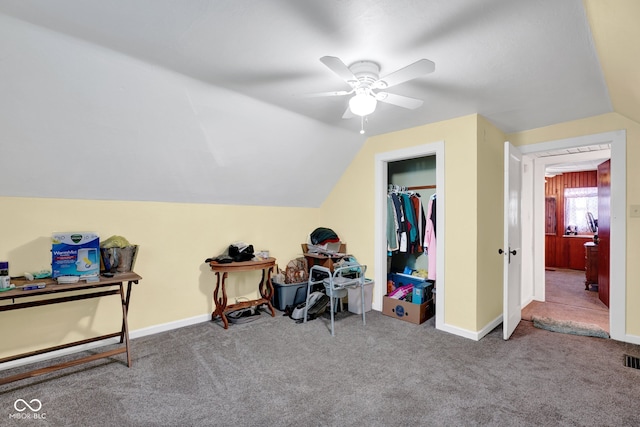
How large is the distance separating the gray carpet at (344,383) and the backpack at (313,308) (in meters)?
0.36

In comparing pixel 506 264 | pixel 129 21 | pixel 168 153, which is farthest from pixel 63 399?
pixel 506 264

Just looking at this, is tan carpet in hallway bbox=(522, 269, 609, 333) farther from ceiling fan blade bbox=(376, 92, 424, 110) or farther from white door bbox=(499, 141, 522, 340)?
ceiling fan blade bbox=(376, 92, 424, 110)

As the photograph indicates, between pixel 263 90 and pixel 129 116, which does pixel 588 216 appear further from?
pixel 129 116

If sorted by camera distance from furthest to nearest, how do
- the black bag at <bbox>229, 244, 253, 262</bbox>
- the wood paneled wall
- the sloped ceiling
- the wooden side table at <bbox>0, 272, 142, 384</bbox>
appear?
1. the wood paneled wall
2. the black bag at <bbox>229, 244, 253, 262</bbox>
3. the wooden side table at <bbox>0, 272, 142, 384</bbox>
4. the sloped ceiling

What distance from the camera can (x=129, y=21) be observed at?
1.65 meters

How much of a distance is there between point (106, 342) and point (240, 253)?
145 centimetres

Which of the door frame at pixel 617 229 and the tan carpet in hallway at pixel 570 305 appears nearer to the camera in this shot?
the door frame at pixel 617 229

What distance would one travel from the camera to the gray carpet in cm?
186

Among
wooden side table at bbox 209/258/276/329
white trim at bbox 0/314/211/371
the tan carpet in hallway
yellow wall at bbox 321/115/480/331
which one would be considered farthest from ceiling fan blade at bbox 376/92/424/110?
the tan carpet in hallway

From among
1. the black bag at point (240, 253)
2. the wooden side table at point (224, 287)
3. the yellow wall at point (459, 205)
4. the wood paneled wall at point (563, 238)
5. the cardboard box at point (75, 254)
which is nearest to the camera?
the cardboard box at point (75, 254)

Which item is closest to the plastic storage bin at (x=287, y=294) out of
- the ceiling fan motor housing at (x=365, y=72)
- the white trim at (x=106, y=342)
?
the white trim at (x=106, y=342)

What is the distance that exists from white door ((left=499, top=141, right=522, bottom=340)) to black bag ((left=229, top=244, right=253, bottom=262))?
268cm

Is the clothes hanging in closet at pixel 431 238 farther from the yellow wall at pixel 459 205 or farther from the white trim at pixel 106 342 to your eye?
the white trim at pixel 106 342

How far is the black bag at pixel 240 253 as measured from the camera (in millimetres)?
3385
